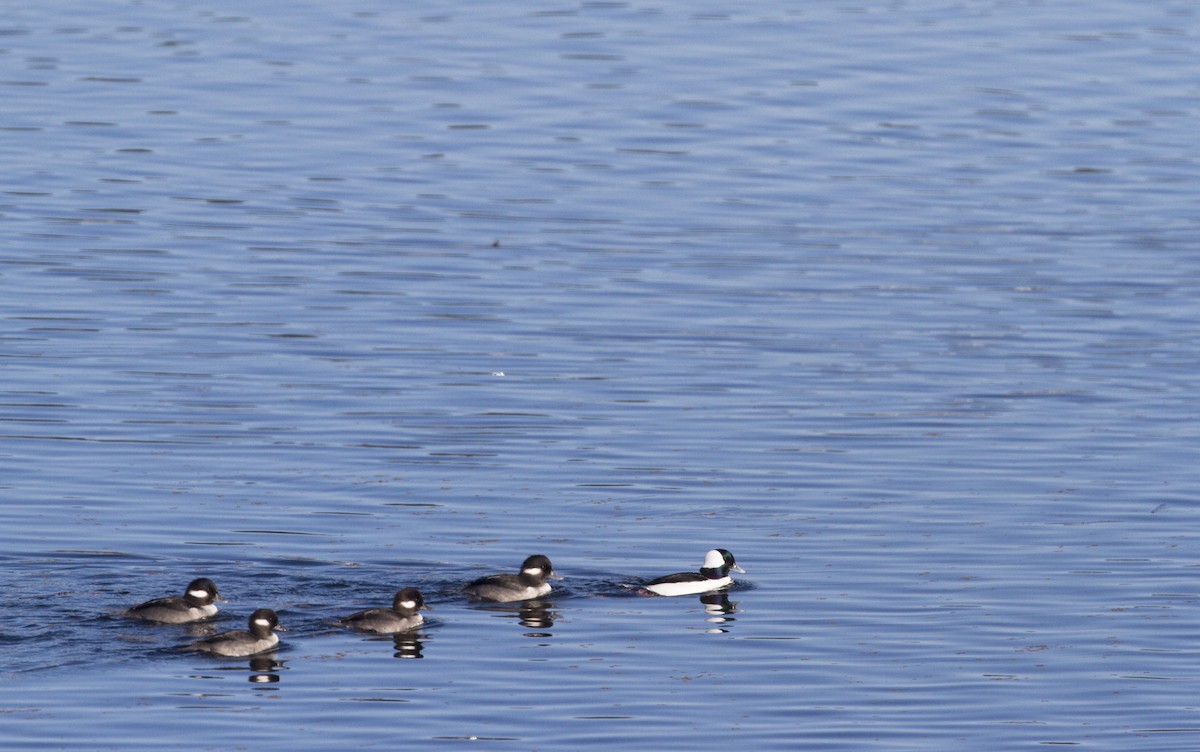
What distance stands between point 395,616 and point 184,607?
1.74m

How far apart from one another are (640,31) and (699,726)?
3415 cm

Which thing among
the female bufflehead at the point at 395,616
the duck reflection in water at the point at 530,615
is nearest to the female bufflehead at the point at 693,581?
the duck reflection in water at the point at 530,615

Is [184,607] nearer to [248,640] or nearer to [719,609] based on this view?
[248,640]

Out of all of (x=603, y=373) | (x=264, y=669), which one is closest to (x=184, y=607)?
(x=264, y=669)

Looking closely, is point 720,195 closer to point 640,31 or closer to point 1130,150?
point 1130,150

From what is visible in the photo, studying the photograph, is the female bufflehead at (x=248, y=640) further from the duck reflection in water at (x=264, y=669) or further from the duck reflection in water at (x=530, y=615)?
the duck reflection in water at (x=530, y=615)

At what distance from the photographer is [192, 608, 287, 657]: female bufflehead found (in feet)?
58.1

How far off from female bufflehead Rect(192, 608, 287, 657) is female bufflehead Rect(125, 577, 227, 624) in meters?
0.42

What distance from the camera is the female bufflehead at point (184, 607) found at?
18.2 m

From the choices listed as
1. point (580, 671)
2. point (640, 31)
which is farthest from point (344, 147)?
point (580, 671)

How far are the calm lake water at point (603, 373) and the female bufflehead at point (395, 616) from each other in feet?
0.44

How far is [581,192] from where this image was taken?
36656 mm

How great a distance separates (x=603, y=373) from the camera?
27.2 metres

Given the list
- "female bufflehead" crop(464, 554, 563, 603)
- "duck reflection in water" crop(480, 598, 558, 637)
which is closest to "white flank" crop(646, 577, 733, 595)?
"female bufflehead" crop(464, 554, 563, 603)
